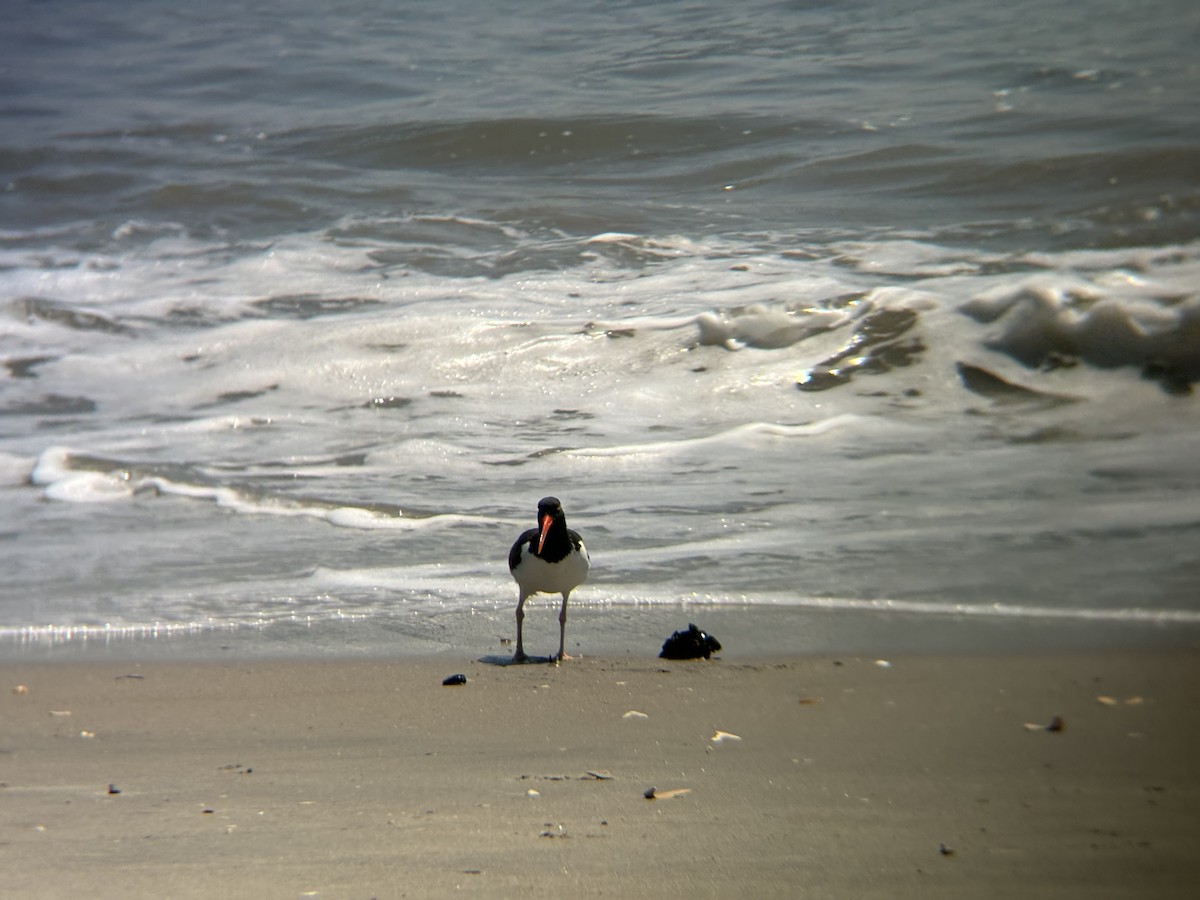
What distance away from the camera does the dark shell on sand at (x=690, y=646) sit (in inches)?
130

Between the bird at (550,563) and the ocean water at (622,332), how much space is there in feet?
0.61

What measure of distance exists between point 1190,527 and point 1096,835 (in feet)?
6.19

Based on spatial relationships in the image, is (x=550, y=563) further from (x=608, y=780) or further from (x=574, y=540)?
(x=608, y=780)

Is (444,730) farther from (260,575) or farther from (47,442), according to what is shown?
(47,442)

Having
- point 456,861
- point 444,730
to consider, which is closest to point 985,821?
point 456,861

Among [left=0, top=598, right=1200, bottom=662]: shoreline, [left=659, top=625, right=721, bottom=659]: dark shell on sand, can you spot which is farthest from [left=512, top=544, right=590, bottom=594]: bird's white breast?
[left=659, top=625, right=721, bottom=659]: dark shell on sand

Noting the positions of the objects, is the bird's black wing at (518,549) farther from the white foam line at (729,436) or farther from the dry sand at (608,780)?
the white foam line at (729,436)

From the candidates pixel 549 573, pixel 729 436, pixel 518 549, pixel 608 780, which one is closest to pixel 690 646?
pixel 549 573

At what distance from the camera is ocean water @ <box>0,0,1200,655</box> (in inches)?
144

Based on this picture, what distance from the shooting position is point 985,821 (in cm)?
156

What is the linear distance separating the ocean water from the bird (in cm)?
19

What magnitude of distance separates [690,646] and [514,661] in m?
0.50

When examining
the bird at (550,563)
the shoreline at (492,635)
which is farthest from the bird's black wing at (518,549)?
the shoreline at (492,635)

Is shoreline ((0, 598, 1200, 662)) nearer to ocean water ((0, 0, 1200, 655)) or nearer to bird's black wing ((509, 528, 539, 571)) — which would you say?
ocean water ((0, 0, 1200, 655))
